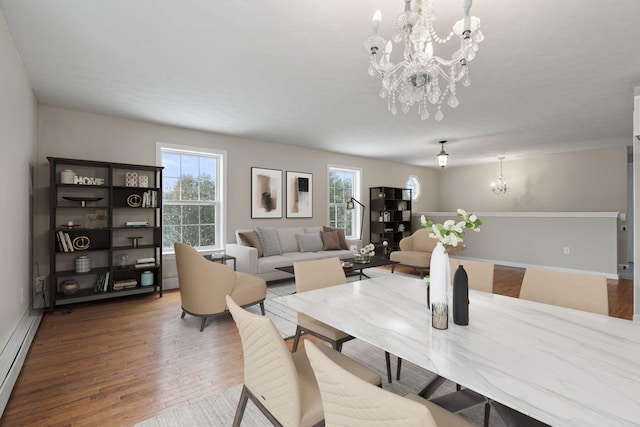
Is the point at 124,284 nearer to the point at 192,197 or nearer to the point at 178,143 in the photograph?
the point at 192,197

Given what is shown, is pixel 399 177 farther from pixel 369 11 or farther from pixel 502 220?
pixel 369 11

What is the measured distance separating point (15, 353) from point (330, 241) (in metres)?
4.40

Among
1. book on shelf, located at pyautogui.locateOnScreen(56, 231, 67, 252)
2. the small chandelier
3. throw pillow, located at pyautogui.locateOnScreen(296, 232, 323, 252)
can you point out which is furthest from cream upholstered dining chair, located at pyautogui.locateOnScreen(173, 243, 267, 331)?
the small chandelier

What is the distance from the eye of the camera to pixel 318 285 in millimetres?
2420

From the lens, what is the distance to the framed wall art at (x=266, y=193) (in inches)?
227

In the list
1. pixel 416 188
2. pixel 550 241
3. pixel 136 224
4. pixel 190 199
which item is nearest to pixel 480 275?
pixel 136 224

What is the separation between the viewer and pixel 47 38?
2465 millimetres

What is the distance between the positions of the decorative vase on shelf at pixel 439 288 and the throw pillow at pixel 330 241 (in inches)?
174

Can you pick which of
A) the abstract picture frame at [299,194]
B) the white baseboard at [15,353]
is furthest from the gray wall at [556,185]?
the white baseboard at [15,353]

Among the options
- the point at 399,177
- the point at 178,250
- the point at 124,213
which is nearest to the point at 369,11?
the point at 178,250

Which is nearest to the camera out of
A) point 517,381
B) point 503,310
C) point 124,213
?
point 517,381

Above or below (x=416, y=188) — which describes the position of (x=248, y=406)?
below

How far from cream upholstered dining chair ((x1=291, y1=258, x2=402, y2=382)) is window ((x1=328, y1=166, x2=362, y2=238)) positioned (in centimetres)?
462

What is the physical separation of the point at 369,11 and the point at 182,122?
3.42 m
